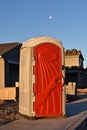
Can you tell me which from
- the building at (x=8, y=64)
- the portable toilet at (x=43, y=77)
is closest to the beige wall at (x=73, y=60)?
→ the building at (x=8, y=64)

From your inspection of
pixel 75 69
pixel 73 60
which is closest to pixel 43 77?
pixel 75 69

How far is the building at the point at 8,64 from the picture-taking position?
3725 centimetres

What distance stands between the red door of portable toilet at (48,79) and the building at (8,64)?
76.6 ft

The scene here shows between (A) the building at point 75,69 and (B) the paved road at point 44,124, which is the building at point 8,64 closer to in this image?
(A) the building at point 75,69

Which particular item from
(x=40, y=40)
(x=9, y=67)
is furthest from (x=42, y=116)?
(x=9, y=67)

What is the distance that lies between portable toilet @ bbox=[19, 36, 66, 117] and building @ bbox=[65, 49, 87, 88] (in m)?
46.3

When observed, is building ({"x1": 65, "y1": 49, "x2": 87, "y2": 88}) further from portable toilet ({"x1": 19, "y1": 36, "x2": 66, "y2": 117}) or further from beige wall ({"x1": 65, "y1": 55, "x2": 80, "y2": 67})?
portable toilet ({"x1": 19, "y1": 36, "x2": 66, "y2": 117})

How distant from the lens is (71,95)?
28203mm

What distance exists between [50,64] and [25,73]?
852 millimetres

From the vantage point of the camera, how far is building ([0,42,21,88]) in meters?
37.2

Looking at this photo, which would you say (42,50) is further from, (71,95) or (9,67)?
(9,67)

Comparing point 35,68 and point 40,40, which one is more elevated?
point 40,40

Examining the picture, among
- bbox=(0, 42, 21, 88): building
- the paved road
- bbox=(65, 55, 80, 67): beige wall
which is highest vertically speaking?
bbox=(65, 55, 80, 67): beige wall

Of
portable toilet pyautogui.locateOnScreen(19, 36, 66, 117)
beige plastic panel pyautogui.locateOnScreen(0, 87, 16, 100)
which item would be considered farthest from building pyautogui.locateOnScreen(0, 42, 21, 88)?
portable toilet pyautogui.locateOnScreen(19, 36, 66, 117)
